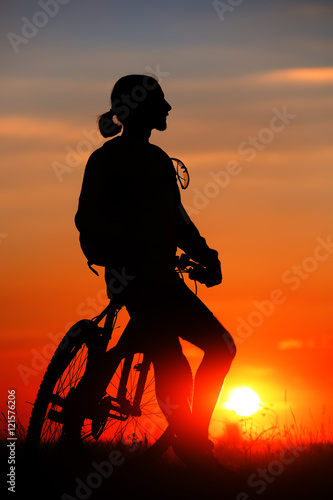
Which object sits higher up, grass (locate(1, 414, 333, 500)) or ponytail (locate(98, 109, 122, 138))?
ponytail (locate(98, 109, 122, 138))

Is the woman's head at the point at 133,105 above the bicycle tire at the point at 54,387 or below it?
above

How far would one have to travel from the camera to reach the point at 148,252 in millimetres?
6004

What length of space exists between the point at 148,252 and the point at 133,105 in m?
1.14

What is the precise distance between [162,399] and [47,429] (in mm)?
908

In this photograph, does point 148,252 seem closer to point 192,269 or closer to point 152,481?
point 192,269

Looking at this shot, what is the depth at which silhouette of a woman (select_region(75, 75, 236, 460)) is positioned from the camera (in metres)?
6.00

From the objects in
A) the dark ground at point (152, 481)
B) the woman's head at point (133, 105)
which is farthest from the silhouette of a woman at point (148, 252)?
the dark ground at point (152, 481)

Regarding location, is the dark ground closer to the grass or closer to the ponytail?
the grass

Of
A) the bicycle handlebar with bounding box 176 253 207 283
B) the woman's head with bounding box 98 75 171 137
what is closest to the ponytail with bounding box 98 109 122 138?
the woman's head with bounding box 98 75 171 137

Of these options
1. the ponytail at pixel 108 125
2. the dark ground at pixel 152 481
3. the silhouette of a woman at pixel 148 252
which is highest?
the ponytail at pixel 108 125

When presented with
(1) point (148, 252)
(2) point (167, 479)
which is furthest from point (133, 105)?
(2) point (167, 479)

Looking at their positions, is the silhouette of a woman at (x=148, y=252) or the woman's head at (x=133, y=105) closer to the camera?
the silhouette of a woman at (x=148, y=252)

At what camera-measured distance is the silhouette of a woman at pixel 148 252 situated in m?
6.00

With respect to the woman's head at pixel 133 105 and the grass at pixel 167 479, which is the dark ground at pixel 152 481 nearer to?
the grass at pixel 167 479
